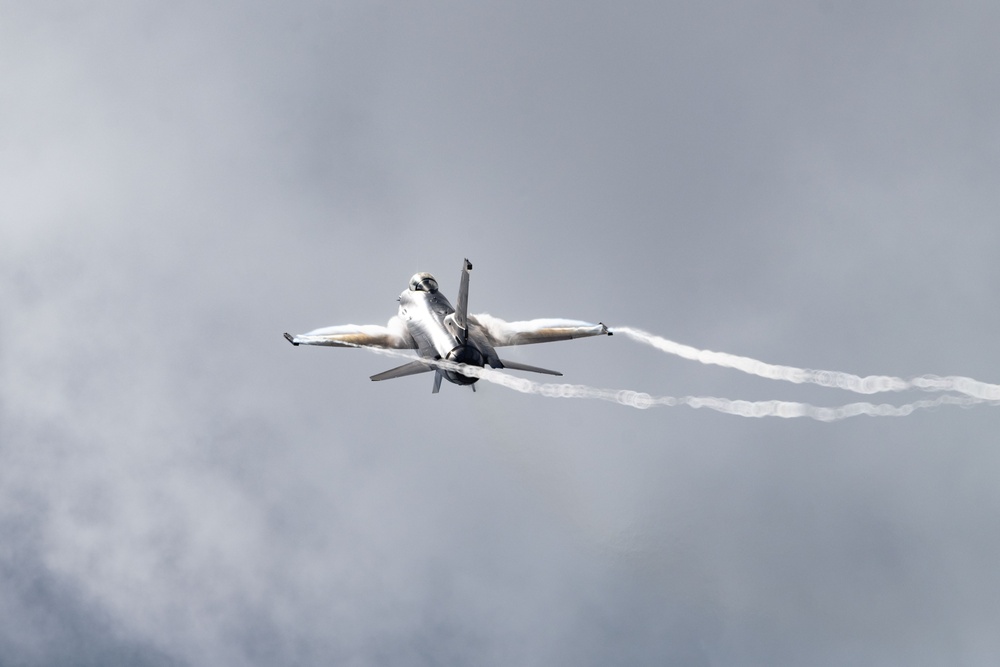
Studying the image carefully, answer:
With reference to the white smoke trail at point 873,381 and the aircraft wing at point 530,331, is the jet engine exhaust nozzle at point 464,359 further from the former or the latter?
the white smoke trail at point 873,381

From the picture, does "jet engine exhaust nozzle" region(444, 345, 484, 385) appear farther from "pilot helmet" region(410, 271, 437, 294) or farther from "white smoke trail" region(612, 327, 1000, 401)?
"white smoke trail" region(612, 327, 1000, 401)

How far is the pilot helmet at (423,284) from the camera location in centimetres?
8338

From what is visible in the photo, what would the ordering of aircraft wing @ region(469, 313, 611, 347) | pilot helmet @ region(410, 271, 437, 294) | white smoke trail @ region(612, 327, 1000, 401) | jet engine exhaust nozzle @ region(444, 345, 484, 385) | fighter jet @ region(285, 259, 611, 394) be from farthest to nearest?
1. pilot helmet @ region(410, 271, 437, 294)
2. aircraft wing @ region(469, 313, 611, 347)
3. fighter jet @ region(285, 259, 611, 394)
4. jet engine exhaust nozzle @ region(444, 345, 484, 385)
5. white smoke trail @ region(612, 327, 1000, 401)

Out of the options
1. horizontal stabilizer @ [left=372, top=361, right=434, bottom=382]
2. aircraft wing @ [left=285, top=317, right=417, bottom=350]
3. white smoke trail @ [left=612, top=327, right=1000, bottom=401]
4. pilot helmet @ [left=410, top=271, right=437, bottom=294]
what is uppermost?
pilot helmet @ [left=410, top=271, right=437, bottom=294]

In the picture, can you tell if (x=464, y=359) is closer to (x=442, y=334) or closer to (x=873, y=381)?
(x=442, y=334)

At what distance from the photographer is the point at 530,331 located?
79625 mm

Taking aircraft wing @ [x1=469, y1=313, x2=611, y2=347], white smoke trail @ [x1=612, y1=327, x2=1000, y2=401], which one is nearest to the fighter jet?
aircraft wing @ [x1=469, y1=313, x2=611, y2=347]

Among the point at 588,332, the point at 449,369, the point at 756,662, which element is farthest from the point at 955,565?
the point at 449,369

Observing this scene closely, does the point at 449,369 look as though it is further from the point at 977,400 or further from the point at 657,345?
the point at 977,400

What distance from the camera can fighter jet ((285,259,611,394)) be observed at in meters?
70.6

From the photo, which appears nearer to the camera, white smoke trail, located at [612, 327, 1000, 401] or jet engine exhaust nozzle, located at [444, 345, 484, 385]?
white smoke trail, located at [612, 327, 1000, 401]

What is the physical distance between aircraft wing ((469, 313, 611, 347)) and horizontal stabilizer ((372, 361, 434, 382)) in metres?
8.47

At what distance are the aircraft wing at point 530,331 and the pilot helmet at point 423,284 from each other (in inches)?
223

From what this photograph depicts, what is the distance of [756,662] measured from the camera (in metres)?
167
